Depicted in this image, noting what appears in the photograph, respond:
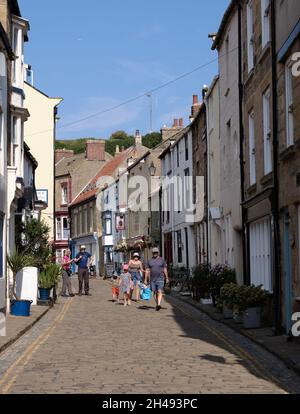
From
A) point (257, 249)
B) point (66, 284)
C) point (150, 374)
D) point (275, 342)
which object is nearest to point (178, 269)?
point (66, 284)

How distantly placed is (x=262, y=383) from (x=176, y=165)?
29.4 m

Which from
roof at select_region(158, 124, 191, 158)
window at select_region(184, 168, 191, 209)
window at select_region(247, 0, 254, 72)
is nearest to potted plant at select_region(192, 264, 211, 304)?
window at select_region(247, 0, 254, 72)

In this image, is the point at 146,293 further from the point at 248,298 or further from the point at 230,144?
the point at 248,298

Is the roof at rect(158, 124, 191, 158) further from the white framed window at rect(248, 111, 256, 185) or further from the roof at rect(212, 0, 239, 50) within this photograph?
the white framed window at rect(248, 111, 256, 185)

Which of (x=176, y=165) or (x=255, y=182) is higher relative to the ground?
(x=176, y=165)

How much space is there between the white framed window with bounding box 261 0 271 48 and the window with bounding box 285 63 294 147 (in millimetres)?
2403

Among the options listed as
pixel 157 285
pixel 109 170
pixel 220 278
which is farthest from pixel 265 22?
pixel 109 170

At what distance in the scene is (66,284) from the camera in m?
29.2

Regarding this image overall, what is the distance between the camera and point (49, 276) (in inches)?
953

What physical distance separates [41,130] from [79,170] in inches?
1091

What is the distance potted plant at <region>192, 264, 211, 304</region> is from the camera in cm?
2277
